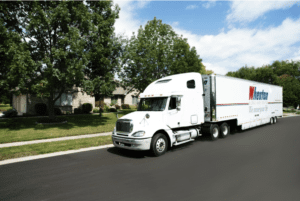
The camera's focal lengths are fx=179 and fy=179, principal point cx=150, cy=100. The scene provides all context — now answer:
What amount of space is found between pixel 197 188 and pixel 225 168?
183 cm

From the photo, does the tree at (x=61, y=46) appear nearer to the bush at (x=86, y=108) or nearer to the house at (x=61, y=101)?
the house at (x=61, y=101)

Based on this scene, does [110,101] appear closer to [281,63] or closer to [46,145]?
[46,145]

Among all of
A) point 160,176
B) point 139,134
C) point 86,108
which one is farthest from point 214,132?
point 86,108

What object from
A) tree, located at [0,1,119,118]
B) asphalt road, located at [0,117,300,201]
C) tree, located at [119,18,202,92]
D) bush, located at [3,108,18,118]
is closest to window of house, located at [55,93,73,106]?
bush, located at [3,108,18,118]

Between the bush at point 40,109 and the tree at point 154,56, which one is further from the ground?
the tree at point 154,56

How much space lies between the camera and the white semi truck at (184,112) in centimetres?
731

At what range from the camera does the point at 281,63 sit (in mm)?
75938

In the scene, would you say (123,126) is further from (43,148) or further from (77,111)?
(77,111)

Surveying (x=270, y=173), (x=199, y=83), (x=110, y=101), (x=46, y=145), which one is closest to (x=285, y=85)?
(x=110, y=101)

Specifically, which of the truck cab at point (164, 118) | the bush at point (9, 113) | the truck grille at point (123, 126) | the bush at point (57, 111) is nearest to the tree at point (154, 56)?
the truck cab at point (164, 118)

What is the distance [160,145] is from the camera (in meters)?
7.48

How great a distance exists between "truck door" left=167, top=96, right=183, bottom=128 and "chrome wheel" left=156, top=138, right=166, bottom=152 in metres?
0.84

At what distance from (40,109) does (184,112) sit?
66.8 feet

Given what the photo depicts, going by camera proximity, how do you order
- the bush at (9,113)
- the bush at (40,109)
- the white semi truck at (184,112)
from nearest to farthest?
1. the white semi truck at (184,112)
2. the bush at (9,113)
3. the bush at (40,109)
